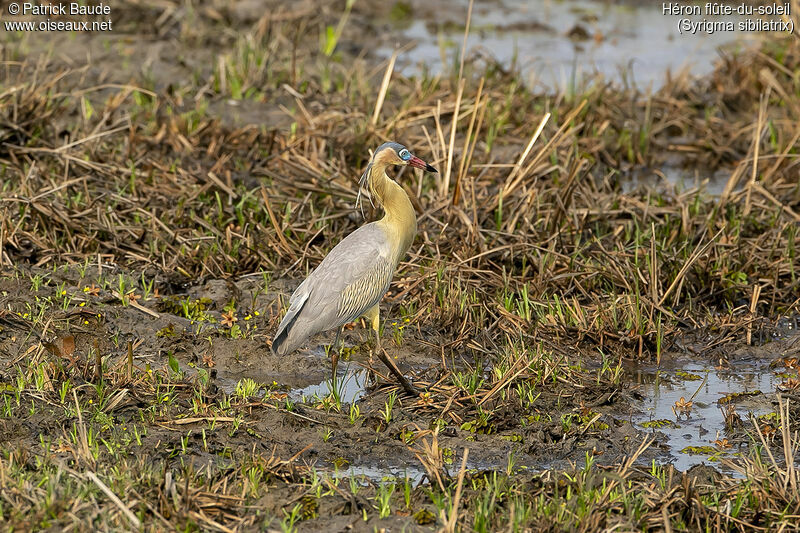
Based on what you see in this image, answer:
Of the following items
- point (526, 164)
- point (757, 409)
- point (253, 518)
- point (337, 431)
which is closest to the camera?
point (253, 518)

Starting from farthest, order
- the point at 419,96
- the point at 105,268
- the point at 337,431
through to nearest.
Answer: the point at 419,96 → the point at 105,268 → the point at 337,431

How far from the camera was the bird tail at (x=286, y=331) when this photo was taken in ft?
18.4

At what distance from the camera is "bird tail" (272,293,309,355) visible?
18.4ft

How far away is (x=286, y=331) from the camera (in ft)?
18.6

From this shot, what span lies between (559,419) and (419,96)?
4699mm

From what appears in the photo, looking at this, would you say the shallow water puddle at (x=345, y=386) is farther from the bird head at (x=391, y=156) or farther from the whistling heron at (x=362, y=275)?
the bird head at (x=391, y=156)

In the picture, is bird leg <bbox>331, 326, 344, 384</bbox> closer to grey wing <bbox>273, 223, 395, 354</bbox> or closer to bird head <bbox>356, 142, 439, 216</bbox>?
grey wing <bbox>273, 223, 395, 354</bbox>

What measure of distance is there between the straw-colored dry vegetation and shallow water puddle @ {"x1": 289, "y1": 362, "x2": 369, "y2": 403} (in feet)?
0.49

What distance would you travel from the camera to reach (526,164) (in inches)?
331

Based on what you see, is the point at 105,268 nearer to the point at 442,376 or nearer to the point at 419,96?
the point at 442,376

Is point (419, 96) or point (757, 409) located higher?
point (419, 96)

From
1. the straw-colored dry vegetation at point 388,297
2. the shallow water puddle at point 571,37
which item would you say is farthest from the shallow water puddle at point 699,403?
the shallow water puddle at point 571,37

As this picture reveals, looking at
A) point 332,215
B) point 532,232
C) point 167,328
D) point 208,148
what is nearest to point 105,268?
point 167,328

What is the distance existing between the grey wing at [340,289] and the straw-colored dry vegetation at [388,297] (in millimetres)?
373
